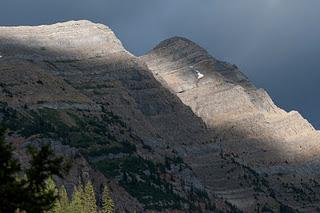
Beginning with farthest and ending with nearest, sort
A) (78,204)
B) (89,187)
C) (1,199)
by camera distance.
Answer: (89,187), (78,204), (1,199)

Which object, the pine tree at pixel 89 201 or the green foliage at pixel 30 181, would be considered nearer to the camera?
the green foliage at pixel 30 181

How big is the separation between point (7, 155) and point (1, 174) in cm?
107

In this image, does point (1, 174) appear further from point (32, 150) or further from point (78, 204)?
point (78, 204)

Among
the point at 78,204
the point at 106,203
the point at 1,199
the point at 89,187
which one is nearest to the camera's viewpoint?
the point at 1,199

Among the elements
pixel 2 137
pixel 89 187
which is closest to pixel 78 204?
pixel 89 187

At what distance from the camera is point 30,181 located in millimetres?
43000

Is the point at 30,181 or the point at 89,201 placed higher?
the point at 89,201

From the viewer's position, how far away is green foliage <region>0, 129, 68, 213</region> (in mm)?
42094

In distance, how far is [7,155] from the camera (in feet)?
142

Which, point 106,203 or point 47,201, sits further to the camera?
point 106,203

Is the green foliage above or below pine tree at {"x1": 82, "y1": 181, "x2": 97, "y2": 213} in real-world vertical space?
below

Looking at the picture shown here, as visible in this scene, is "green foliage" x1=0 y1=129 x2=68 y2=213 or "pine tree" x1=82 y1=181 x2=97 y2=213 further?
"pine tree" x1=82 y1=181 x2=97 y2=213

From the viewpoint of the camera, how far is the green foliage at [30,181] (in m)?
42.1

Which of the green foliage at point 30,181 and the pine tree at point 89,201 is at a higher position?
the pine tree at point 89,201
